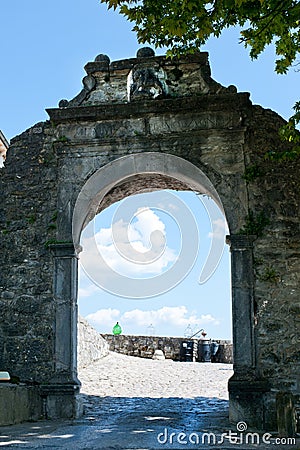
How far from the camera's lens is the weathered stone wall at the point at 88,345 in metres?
13.0

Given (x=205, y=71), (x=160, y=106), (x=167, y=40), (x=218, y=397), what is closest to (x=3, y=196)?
(x=160, y=106)

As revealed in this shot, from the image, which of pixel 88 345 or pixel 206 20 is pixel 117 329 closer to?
pixel 88 345

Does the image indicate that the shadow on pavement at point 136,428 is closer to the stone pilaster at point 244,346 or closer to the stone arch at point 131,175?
the stone pilaster at point 244,346

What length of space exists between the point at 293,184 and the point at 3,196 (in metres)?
4.14

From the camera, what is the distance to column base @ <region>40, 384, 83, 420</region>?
8156 mm

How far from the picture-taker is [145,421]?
26.2 ft

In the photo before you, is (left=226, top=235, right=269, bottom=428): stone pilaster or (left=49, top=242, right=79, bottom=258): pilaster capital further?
(left=49, top=242, right=79, bottom=258): pilaster capital

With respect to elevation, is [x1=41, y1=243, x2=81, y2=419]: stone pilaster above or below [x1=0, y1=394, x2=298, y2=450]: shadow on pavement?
above

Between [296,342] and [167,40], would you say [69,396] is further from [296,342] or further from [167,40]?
[167,40]

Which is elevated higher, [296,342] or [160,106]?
[160,106]

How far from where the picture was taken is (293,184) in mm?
8445

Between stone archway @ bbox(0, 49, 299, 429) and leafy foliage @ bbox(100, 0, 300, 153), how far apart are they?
253cm

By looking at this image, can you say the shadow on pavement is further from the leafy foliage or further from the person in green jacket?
the person in green jacket

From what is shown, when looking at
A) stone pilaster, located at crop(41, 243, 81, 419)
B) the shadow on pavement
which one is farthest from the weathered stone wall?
stone pilaster, located at crop(41, 243, 81, 419)
